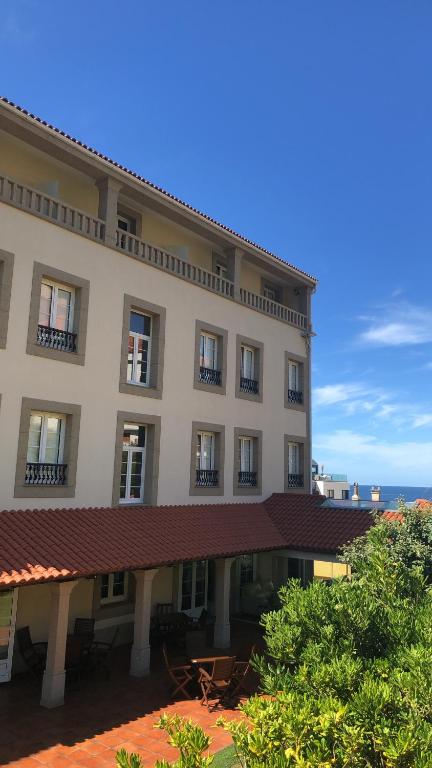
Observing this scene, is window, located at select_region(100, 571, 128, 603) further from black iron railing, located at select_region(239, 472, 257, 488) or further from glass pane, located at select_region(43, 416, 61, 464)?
black iron railing, located at select_region(239, 472, 257, 488)

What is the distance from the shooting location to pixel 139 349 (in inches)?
704

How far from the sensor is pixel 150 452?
17844 mm

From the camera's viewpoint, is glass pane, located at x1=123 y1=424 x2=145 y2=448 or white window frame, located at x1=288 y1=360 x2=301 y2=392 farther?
white window frame, located at x1=288 y1=360 x2=301 y2=392

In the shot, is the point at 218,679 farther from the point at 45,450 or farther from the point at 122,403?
the point at 122,403

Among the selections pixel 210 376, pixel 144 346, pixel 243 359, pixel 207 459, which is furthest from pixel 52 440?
pixel 243 359

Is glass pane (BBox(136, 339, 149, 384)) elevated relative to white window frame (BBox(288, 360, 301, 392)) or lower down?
lower down

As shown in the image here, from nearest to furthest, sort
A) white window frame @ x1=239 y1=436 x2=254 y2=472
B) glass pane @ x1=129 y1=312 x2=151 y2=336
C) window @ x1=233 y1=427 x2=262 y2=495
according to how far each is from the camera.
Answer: glass pane @ x1=129 y1=312 x2=151 y2=336
window @ x1=233 y1=427 x2=262 y2=495
white window frame @ x1=239 y1=436 x2=254 y2=472

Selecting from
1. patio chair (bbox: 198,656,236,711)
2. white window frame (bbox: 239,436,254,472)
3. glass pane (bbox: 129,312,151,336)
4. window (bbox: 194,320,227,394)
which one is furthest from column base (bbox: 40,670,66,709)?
white window frame (bbox: 239,436,254,472)

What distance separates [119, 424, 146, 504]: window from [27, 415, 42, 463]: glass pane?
9.75 ft

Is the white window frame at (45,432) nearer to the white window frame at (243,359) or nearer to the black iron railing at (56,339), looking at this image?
the black iron railing at (56,339)

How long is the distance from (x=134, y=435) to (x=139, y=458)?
788mm

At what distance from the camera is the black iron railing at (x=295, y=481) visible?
2414 cm

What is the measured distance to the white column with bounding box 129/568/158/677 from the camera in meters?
14.5

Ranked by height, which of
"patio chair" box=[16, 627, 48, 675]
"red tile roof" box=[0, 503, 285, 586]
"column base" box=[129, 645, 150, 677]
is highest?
"red tile roof" box=[0, 503, 285, 586]
